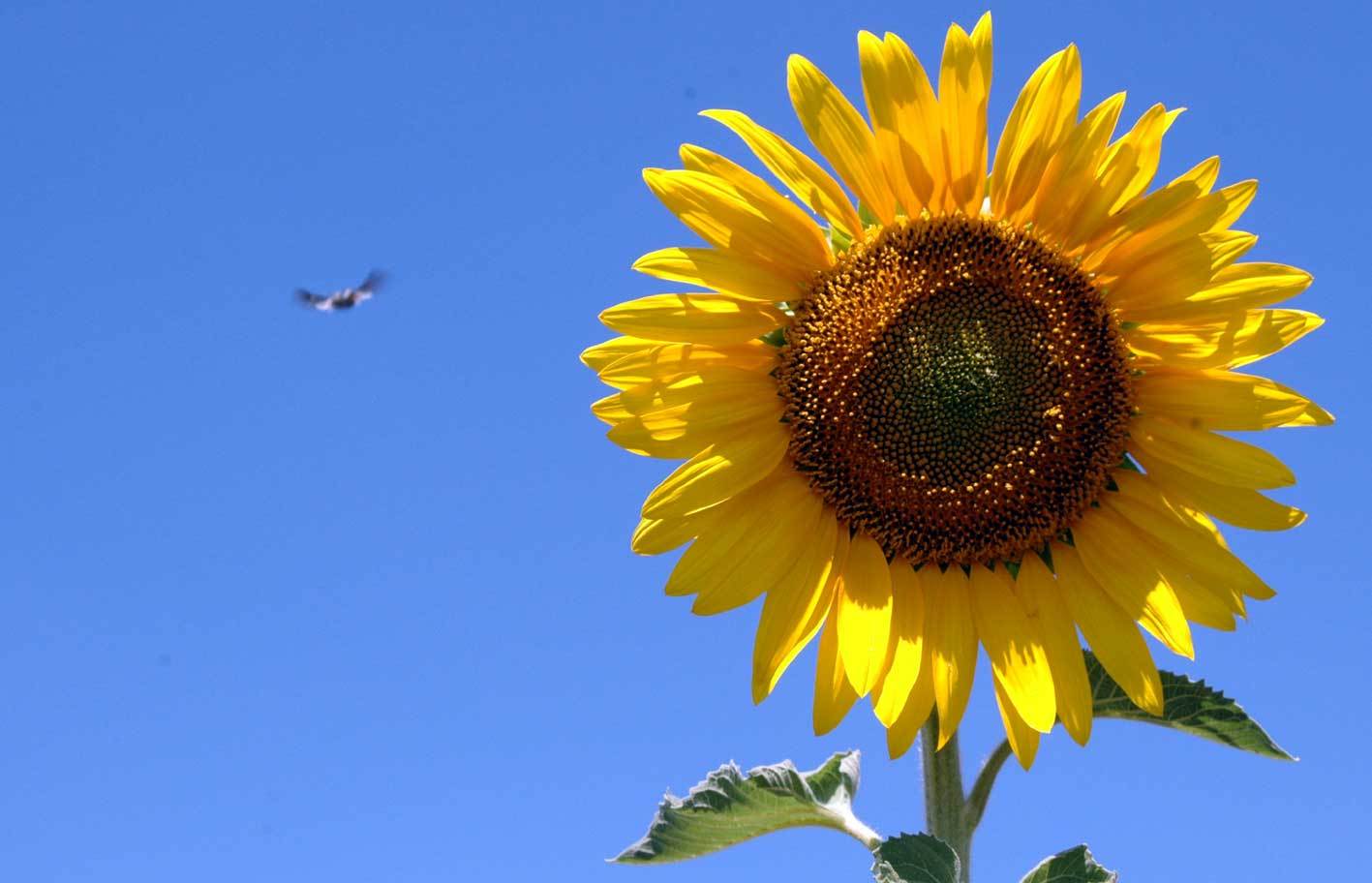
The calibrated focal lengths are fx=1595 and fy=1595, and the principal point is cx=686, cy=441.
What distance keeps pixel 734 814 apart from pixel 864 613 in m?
0.85

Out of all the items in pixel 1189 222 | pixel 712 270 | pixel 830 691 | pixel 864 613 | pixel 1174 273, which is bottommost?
pixel 830 691

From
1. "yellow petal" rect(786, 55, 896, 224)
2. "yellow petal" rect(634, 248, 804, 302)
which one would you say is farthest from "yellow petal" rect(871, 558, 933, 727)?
"yellow petal" rect(786, 55, 896, 224)

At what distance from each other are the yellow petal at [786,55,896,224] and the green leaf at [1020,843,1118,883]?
7.80 ft

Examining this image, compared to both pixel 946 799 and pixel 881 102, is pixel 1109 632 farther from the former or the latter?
pixel 881 102

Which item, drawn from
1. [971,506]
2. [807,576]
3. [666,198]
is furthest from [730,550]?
[666,198]

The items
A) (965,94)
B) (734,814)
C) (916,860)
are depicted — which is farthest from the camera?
(734,814)

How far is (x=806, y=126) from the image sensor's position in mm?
5297

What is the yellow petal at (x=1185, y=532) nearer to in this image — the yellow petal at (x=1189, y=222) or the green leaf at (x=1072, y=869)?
the yellow petal at (x=1189, y=222)

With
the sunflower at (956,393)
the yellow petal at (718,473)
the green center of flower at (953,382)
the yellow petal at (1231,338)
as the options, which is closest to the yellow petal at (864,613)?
the sunflower at (956,393)

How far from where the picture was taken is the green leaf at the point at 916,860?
4926 millimetres

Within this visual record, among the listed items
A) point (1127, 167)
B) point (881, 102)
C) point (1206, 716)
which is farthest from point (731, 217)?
point (1206, 716)

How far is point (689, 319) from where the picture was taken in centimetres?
532

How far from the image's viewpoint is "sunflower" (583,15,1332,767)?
5285 mm

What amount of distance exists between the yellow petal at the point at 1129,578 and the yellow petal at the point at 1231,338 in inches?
24.5
